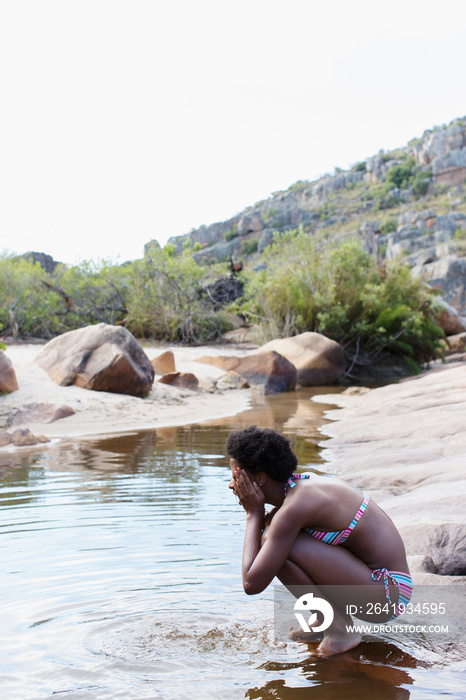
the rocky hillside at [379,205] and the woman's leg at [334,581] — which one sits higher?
the rocky hillside at [379,205]

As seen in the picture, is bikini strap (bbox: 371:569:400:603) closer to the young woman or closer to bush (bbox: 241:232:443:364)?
the young woman

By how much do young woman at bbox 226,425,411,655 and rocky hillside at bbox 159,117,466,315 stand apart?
58.5 meters

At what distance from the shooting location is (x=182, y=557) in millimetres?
3822

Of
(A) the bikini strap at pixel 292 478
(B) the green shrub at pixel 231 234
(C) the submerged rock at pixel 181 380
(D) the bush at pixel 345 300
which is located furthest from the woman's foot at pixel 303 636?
(B) the green shrub at pixel 231 234

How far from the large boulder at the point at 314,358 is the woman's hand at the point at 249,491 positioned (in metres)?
13.0

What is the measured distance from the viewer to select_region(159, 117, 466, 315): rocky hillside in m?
69.9

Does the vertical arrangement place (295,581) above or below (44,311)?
below

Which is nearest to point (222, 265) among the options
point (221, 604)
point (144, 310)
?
point (144, 310)

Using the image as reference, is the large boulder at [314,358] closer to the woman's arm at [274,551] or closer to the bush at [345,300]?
the bush at [345,300]

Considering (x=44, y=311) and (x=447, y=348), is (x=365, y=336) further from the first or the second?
(x=44, y=311)

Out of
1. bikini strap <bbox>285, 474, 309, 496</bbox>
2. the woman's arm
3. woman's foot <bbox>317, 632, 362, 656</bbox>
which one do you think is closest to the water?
woman's foot <bbox>317, 632, 362, 656</bbox>

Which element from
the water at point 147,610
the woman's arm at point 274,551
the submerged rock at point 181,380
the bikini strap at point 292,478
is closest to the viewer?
the water at point 147,610

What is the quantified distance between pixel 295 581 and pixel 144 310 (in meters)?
17.7

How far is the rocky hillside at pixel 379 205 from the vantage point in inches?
2753
